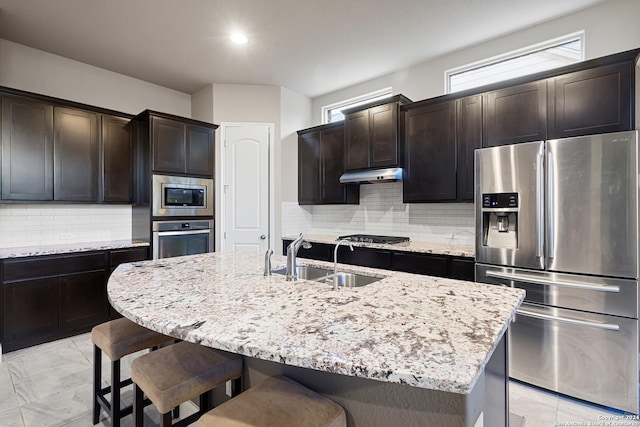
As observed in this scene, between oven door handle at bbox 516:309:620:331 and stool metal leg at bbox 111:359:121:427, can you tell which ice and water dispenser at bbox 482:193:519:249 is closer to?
oven door handle at bbox 516:309:620:331

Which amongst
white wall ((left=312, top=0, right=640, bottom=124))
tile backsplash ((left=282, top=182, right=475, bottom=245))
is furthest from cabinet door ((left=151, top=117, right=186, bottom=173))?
white wall ((left=312, top=0, right=640, bottom=124))

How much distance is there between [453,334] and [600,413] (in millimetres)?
1994

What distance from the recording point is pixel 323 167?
4.31 meters

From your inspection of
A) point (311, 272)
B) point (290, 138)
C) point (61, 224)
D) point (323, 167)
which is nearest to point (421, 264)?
point (311, 272)

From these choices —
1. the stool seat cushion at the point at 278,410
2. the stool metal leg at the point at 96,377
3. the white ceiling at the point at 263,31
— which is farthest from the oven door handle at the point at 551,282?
the stool metal leg at the point at 96,377

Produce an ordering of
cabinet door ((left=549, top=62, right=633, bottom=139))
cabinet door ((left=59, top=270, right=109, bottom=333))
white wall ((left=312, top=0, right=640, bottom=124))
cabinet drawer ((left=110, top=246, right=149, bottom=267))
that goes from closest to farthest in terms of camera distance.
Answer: cabinet door ((left=549, top=62, right=633, bottom=139)) < white wall ((left=312, top=0, right=640, bottom=124)) < cabinet door ((left=59, top=270, right=109, bottom=333)) < cabinet drawer ((left=110, top=246, right=149, bottom=267))

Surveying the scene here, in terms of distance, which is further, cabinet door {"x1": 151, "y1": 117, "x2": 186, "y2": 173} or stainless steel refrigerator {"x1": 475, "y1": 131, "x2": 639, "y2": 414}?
cabinet door {"x1": 151, "y1": 117, "x2": 186, "y2": 173}

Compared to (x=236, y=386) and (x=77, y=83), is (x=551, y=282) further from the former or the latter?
(x=77, y=83)

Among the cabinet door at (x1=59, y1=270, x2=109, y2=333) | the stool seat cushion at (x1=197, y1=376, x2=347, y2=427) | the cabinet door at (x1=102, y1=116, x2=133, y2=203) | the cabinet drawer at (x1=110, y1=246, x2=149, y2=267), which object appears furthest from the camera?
the cabinet door at (x1=102, y1=116, x2=133, y2=203)

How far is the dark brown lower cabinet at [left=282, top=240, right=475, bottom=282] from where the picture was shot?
9.13ft

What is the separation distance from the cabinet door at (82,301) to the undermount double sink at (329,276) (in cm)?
245

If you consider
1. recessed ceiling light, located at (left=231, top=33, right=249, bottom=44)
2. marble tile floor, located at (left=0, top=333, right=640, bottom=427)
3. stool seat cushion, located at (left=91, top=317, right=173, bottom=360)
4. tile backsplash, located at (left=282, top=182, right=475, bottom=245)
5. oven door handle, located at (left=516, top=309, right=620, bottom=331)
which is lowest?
marble tile floor, located at (left=0, top=333, right=640, bottom=427)

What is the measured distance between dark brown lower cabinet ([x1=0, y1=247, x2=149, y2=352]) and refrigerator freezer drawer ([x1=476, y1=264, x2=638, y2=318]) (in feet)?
12.4

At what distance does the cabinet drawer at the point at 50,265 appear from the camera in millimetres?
2824
